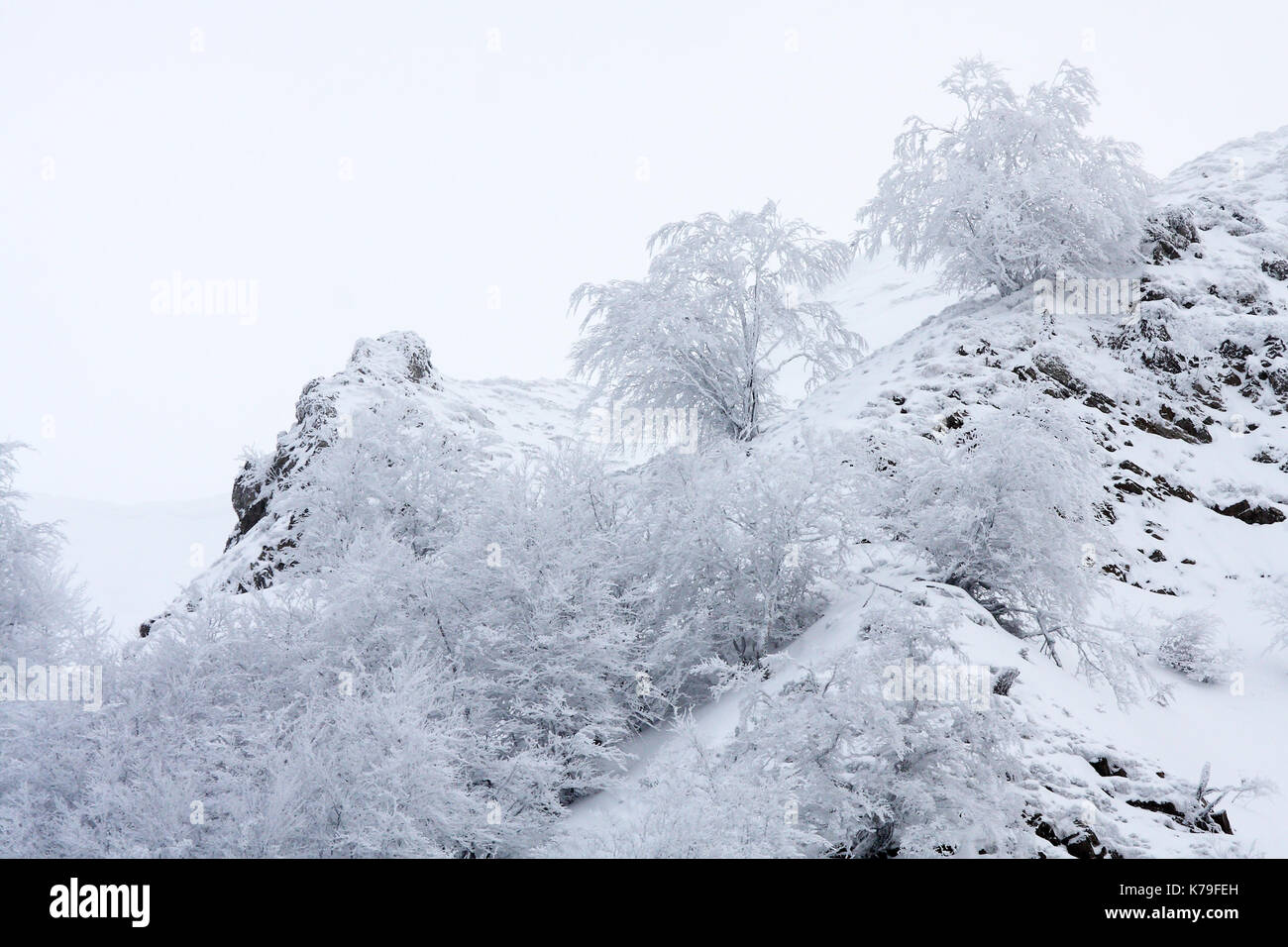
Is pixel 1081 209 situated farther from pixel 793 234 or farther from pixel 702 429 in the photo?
pixel 702 429

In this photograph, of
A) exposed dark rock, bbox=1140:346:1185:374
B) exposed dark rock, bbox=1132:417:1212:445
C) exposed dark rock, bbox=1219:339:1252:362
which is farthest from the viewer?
exposed dark rock, bbox=1219:339:1252:362

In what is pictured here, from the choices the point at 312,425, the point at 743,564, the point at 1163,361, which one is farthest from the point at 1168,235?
the point at 312,425

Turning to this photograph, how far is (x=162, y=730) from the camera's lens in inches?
372

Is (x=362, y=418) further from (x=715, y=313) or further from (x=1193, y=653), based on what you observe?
(x=1193, y=653)

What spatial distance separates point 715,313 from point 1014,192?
7.15 metres

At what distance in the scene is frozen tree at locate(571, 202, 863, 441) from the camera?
19.3 metres

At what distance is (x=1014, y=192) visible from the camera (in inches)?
749

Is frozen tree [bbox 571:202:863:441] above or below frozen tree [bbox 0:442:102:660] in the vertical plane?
above

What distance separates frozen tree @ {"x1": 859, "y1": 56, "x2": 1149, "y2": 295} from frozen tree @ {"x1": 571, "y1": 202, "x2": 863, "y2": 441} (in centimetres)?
239

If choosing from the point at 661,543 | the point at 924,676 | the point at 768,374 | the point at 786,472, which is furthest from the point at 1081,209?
the point at 924,676

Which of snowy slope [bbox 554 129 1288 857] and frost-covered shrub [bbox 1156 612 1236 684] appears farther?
frost-covered shrub [bbox 1156 612 1236 684]

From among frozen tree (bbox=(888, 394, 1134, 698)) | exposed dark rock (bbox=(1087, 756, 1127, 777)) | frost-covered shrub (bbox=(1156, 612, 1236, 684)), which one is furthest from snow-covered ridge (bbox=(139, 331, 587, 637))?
frost-covered shrub (bbox=(1156, 612, 1236, 684))

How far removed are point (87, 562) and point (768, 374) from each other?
176ft

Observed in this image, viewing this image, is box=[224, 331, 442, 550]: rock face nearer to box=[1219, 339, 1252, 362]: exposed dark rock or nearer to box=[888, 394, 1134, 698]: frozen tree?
box=[888, 394, 1134, 698]: frozen tree
